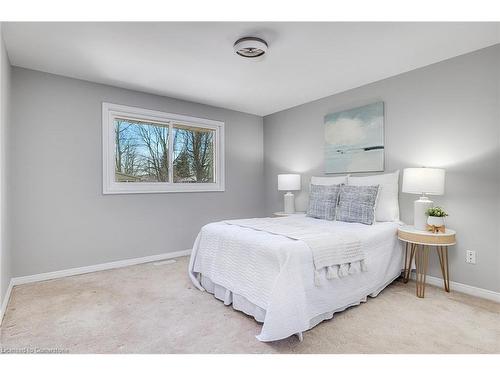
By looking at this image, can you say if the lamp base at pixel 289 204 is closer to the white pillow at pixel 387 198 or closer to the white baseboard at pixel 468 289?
the white pillow at pixel 387 198

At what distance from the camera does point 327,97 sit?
3957 millimetres

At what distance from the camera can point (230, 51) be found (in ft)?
8.47

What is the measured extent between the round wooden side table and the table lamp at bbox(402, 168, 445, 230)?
0.14 m

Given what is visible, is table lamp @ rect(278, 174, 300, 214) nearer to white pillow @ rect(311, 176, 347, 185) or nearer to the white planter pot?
white pillow @ rect(311, 176, 347, 185)

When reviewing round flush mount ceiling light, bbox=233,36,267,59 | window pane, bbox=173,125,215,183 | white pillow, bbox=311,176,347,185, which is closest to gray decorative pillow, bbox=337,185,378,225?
white pillow, bbox=311,176,347,185

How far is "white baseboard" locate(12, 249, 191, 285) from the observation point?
295 cm

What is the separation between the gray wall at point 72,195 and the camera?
2947mm

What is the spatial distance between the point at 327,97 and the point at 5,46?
3628mm

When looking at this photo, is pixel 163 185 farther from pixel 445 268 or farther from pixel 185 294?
pixel 445 268

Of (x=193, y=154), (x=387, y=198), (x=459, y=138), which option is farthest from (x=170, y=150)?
(x=459, y=138)

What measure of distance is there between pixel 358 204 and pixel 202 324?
197cm

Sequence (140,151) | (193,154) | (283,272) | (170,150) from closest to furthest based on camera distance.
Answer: (283,272), (140,151), (170,150), (193,154)

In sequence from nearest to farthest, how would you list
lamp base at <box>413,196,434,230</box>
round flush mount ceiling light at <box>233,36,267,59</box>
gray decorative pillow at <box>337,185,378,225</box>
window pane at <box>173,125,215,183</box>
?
round flush mount ceiling light at <box>233,36,267,59</box> → lamp base at <box>413,196,434,230</box> → gray decorative pillow at <box>337,185,378,225</box> → window pane at <box>173,125,215,183</box>

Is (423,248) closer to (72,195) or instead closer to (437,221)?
(437,221)
